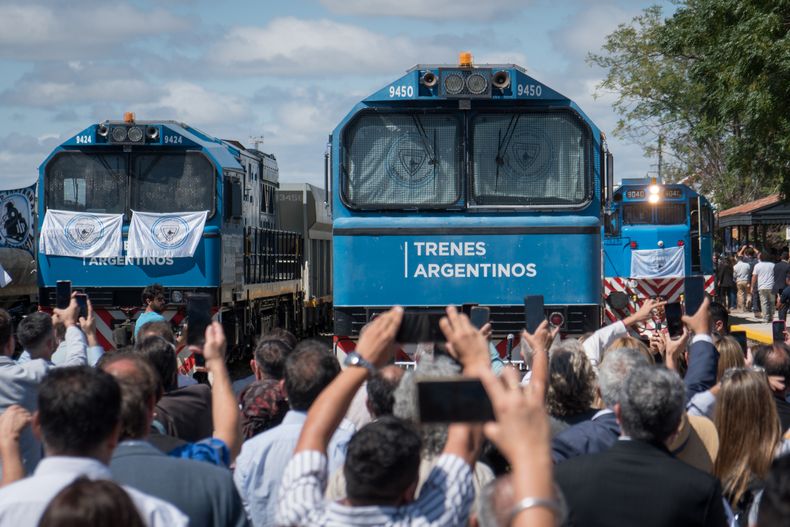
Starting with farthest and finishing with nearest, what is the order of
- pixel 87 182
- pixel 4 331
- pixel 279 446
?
pixel 87 182 → pixel 4 331 → pixel 279 446

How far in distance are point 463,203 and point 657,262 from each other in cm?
1589

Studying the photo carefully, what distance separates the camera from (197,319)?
20.9 ft

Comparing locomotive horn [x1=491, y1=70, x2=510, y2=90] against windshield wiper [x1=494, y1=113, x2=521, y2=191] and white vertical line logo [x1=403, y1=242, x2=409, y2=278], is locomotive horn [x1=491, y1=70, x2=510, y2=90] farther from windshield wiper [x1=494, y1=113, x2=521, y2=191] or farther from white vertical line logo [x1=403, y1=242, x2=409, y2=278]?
white vertical line logo [x1=403, y1=242, x2=409, y2=278]

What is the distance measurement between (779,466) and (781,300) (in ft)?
86.9

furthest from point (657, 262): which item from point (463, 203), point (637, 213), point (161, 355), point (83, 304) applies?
point (161, 355)

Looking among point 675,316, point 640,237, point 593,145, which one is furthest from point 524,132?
point 640,237

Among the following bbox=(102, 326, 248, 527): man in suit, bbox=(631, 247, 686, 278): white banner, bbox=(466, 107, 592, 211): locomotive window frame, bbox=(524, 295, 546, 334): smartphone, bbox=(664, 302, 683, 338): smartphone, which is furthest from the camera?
bbox=(631, 247, 686, 278): white banner

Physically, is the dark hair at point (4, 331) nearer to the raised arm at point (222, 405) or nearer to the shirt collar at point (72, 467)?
the raised arm at point (222, 405)

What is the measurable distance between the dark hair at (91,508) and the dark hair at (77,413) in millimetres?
925

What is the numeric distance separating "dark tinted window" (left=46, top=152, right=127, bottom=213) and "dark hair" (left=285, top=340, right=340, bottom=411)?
12.6m

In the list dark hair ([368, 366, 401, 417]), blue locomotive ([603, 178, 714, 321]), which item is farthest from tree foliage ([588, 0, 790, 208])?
dark hair ([368, 366, 401, 417])

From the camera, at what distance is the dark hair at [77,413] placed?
4.03 m

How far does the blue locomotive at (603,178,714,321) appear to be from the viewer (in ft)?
89.0

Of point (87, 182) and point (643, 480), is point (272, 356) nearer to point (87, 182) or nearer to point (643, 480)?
point (643, 480)
